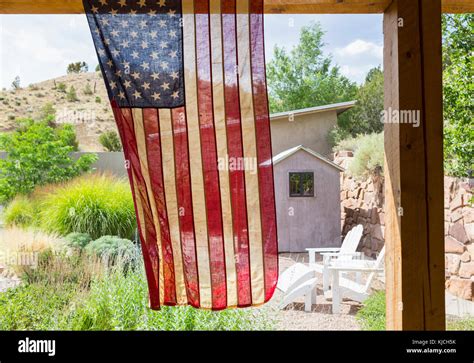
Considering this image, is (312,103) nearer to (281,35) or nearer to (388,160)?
(281,35)

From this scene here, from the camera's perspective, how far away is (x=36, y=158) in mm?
2787

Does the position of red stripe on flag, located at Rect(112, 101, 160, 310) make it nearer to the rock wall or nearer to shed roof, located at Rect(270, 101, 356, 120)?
shed roof, located at Rect(270, 101, 356, 120)

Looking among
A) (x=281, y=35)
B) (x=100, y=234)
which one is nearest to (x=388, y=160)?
(x=281, y=35)

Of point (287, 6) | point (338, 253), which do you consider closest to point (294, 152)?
point (338, 253)

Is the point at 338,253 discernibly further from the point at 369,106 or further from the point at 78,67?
the point at 78,67

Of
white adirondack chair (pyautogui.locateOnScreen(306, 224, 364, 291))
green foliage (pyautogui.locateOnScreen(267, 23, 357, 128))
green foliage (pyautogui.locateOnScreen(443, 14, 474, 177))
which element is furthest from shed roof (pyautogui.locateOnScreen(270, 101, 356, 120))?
white adirondack chair (pyautogui.locateOnScreen(306, 224, 364, 291))

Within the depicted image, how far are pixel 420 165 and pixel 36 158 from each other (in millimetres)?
2368

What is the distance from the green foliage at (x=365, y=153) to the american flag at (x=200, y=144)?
1.22 m

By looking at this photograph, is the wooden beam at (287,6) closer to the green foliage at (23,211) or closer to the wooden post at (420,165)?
the wooden post at (420,165)

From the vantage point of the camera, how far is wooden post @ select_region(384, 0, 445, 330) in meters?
1.66

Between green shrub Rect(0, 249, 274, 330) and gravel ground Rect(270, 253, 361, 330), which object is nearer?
green shrub Rect(0, 249, 274, 330)

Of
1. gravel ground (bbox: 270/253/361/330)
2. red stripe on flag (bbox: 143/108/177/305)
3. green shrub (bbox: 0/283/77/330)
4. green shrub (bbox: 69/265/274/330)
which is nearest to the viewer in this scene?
red stripe on flag (bbox: 143/108/177/305)

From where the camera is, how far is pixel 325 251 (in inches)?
113

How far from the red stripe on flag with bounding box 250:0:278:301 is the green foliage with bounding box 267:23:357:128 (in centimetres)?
99
